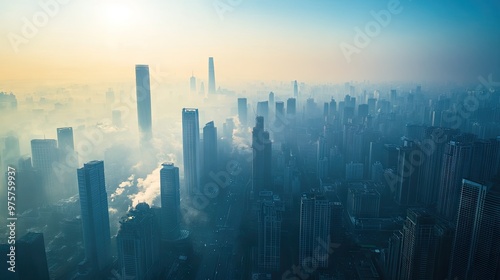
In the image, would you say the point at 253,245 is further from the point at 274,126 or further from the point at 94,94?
the point at 274,126

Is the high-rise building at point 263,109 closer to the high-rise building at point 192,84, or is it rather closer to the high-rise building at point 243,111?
the high-rise building at point 243,111

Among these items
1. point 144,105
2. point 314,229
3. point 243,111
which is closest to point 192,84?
point 144,105

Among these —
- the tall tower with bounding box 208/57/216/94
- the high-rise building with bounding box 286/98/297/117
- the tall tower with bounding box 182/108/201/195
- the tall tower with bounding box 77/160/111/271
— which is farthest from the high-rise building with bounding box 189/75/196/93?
the tall tower with bounding box 77/160/111/271

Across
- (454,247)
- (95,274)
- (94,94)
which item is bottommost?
(95,274)

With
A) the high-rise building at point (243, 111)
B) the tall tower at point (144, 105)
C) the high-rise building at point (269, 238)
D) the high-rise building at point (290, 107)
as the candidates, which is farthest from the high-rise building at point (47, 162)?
the high-rise building at point (290, 107)

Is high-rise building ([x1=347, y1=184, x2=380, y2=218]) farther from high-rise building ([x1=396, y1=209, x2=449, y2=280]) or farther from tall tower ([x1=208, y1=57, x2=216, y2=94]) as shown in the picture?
tall tower ([x1=208, y1=57, x2=216, y2=94])

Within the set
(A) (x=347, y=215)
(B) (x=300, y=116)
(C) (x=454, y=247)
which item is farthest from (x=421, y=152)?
(B) (x=300, y=116)

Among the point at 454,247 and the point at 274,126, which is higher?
the point at 274,126
